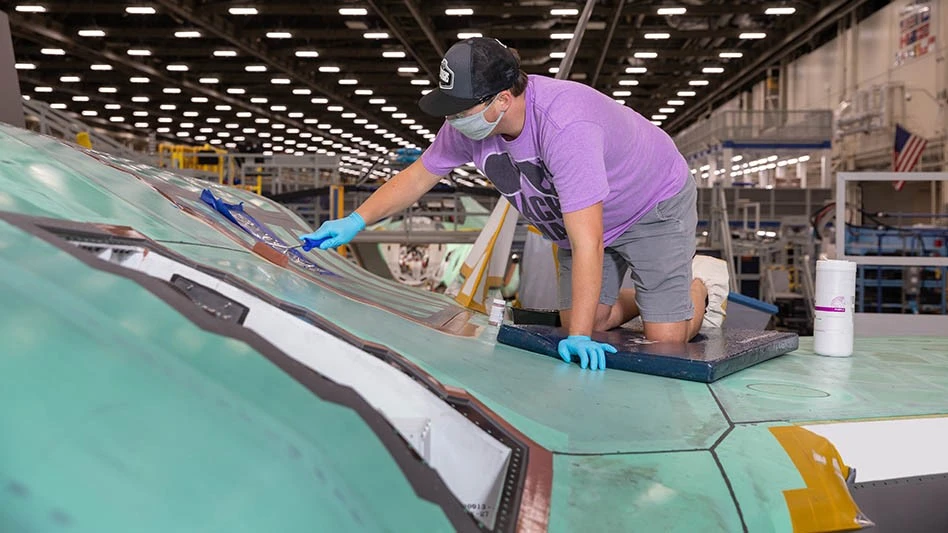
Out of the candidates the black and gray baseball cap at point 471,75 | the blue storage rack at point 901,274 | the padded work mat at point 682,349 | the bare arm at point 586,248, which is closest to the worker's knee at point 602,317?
the padded work mat at point 682,349

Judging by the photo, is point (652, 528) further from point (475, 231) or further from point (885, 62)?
point (885, 62)

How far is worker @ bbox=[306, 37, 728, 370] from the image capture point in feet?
7.23

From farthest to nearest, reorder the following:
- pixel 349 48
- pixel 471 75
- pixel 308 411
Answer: pixel 349 48 → pixel 471 75 → pixel 308 411

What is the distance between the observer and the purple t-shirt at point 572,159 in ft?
7.34

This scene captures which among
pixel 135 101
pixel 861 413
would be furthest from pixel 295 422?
pixel 135 101

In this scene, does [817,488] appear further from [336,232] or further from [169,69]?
[169,69]

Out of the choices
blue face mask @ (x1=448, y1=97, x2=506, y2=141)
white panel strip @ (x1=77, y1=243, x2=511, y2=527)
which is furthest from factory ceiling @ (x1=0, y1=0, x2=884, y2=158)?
white panel strip @ (x1=77, y1=243, x2=511, y2=527)

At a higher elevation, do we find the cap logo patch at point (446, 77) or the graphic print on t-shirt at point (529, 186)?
the cap logo patch at point (446, 77)

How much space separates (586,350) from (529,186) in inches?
23.5

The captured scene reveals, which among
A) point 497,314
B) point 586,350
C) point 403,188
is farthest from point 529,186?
point 497,314

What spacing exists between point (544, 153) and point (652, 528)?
1320mm

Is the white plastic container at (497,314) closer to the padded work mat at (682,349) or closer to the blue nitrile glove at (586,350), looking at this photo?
the padded work mat at (682,349)

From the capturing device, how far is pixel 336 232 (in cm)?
259

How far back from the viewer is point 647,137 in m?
2.61
